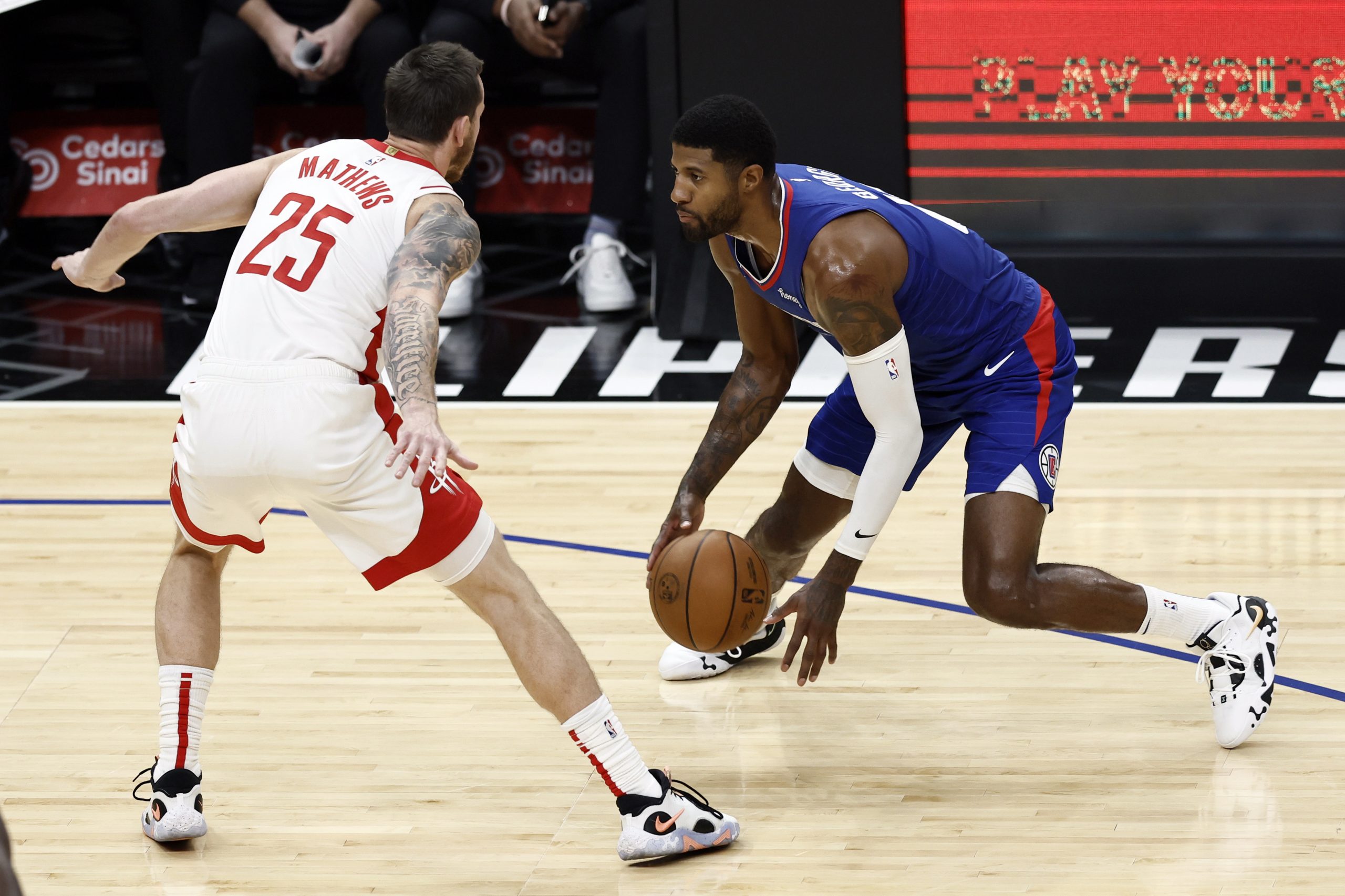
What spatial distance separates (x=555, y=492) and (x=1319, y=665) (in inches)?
109

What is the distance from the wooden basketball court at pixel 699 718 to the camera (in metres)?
3.81

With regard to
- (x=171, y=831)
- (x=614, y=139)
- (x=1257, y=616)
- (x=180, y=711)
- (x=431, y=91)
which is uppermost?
(x=431, y=91)

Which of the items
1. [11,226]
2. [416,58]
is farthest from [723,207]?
[11,226]

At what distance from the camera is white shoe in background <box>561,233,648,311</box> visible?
27.9 ft

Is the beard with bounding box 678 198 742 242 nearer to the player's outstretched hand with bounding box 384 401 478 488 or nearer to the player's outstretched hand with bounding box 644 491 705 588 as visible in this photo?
the player's outstretched hand with bounding box 644 491 705 588

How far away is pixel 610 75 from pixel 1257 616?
5012 millimetres

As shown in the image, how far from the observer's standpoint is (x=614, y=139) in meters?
8.52

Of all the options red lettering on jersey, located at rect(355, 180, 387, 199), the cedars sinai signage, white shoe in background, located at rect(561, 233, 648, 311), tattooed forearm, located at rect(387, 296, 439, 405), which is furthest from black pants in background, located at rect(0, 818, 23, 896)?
the cedars sinai signage

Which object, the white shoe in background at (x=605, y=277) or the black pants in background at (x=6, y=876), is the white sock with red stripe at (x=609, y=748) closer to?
the black pants in background at (x=6, y=876)

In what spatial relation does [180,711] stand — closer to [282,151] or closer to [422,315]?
[422,315]

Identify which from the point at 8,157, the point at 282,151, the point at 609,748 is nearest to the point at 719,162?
the point at 609,748

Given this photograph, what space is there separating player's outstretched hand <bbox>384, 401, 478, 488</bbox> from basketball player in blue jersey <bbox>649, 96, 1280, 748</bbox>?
0.91m

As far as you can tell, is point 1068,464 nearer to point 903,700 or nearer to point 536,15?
point 903,700

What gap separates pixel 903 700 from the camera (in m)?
4.62
